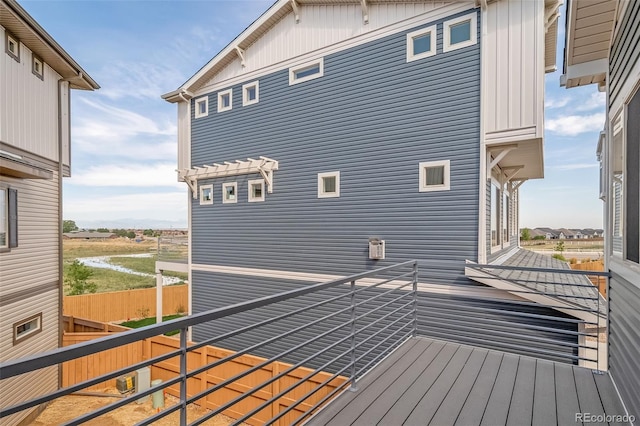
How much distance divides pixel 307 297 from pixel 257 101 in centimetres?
519

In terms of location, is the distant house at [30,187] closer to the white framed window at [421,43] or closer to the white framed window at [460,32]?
the white framed window at [421,43]

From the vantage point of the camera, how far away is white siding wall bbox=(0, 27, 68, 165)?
6520mm

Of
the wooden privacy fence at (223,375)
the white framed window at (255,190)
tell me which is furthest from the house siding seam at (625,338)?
the white framed window at (255,190)

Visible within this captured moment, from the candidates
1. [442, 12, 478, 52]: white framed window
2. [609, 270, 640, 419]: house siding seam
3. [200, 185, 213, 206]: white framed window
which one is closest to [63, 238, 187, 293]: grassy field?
[200, 185, 213, 206]: white framed window

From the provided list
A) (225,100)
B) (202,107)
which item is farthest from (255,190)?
(202,107)

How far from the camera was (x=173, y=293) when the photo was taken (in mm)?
14617

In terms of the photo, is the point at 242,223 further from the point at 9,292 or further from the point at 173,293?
the point at 173,293

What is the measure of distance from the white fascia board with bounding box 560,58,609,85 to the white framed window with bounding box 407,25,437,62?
9.17 ft

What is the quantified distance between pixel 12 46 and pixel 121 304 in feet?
33.5

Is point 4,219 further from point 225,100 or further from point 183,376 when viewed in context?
point 183,376

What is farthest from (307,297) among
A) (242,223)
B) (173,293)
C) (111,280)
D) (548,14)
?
(111,280)

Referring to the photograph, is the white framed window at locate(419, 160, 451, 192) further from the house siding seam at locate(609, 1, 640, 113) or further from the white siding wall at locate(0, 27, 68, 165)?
the white siding wall at locate(0, 27, 68, 165)

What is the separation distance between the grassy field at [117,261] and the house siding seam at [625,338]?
35.9 feet

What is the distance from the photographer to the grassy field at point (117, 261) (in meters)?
16.4
